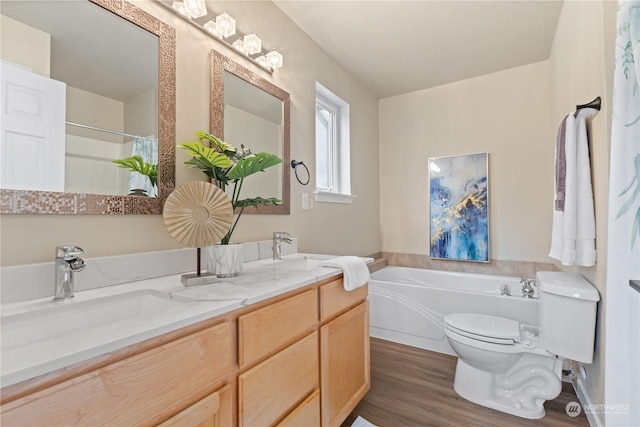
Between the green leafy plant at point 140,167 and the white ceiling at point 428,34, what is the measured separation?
145cm

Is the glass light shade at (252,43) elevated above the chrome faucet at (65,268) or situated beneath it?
elevated above

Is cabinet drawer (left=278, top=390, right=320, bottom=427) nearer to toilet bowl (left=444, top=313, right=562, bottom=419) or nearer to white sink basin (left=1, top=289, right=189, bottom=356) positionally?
white sink basin (left=1, top=289, right=189, bottom=356)

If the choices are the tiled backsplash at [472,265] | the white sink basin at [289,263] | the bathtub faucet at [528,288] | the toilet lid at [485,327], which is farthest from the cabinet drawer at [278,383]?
the tiled backsplash at [472,265]

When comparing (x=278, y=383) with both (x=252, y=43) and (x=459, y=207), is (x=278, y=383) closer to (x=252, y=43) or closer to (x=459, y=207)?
(x=252, y=43)

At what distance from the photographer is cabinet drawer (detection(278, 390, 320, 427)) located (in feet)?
3.63

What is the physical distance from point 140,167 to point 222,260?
501 millimetres

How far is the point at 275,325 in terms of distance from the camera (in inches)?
41.4

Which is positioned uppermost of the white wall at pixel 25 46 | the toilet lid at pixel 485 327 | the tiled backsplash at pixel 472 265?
the white wall at pixel 25 46

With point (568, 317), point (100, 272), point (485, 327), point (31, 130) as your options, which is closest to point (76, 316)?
point (100, 272)

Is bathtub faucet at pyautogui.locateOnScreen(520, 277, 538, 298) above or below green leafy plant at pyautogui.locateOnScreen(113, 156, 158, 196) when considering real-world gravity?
below

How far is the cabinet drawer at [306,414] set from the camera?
1.11 metres

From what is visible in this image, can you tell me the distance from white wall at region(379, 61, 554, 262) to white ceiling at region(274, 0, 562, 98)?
222 millimetres

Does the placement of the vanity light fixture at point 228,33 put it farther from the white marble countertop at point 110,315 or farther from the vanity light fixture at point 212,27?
the white marble countertop at point 110,315

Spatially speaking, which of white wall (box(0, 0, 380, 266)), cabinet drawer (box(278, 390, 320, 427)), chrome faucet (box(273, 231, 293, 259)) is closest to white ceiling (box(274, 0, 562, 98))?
white wall (box(0, 0, 380, 266))
